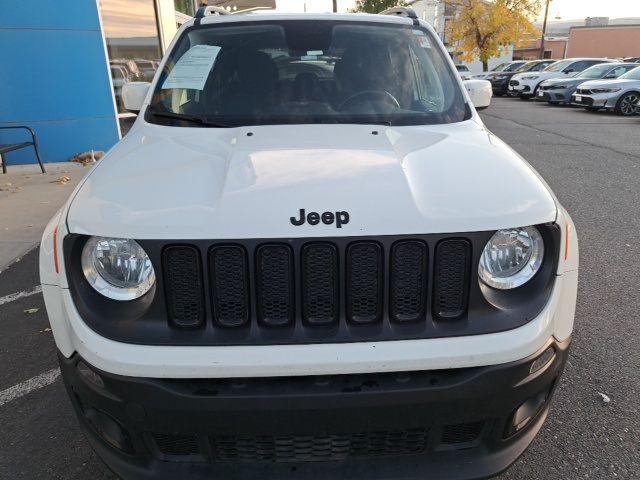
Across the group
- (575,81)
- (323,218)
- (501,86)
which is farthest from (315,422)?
(501,86)

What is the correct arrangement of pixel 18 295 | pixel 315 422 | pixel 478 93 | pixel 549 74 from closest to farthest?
pixel 315 422, pixel 478 93, pixel 18 295, pixel 549 74

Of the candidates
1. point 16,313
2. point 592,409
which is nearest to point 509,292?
point 592,409

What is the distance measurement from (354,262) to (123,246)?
0.77 meters

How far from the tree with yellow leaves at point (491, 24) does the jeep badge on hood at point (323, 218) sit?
4286 cm

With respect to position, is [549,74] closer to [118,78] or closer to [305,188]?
[118,78]

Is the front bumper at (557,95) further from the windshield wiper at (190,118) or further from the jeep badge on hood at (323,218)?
the jeep badge on hood at (323,218)

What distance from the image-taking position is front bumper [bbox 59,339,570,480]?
1.65m

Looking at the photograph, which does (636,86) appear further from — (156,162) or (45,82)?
(156,162)

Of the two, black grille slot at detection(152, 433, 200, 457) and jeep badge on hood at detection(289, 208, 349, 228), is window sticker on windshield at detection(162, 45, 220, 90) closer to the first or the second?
jeep badge on hood at detection(289, 208, 349, 228)

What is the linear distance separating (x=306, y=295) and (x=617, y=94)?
704 inches

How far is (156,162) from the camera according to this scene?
214 centimetres

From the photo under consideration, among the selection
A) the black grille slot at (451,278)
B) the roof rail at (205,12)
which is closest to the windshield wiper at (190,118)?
the roof rail at (205,12)

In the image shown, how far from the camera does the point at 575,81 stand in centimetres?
1953

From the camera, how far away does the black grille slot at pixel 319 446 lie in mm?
1753
